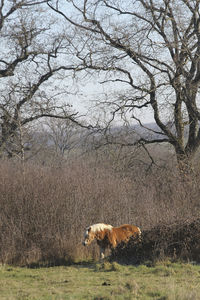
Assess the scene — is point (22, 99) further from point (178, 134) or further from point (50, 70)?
point (178, 134)

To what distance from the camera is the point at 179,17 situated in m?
19.8

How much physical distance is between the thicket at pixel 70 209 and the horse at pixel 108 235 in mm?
377

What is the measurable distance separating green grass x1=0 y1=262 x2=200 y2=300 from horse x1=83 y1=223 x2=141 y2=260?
67cm

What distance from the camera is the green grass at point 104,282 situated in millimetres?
7539

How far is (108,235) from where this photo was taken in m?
11.8

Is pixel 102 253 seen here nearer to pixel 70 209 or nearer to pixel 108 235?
pixel 108 235

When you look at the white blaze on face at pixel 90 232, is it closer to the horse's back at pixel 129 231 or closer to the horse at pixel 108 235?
the horse at pixel 108 235

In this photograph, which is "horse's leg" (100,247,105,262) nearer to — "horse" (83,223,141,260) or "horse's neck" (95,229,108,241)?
"horse" (83,223,141,260)

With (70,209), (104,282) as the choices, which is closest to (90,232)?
(104,282)

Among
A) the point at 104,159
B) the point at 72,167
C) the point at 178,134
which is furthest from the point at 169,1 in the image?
the point at 72,167

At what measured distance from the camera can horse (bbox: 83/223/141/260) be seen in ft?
37.4

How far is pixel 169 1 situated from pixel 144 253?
12596mm

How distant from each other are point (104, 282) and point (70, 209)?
5.77 metres

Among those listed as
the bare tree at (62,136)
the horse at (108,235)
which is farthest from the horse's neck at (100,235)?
the bare tree at (62,136)
